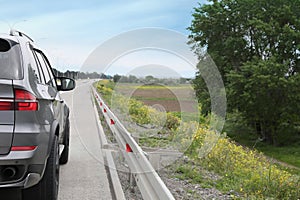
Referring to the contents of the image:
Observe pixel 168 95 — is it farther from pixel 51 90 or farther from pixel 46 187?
pixel 46 187

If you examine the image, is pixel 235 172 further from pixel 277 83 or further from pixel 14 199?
pixel 277 83

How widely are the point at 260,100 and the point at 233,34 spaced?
669 centimetres

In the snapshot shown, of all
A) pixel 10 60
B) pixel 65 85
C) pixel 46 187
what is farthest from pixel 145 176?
pixel 65 85

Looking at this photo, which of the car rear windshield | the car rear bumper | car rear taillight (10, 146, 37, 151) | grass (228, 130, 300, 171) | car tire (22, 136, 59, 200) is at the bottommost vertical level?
grass (228, 130, 300, 171)

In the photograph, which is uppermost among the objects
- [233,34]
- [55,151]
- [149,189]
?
[233,34]

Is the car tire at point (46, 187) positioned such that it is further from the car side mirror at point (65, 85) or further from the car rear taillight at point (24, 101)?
the car side mirror at point (65, 85)

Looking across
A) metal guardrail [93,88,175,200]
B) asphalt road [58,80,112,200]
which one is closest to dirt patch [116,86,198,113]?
metal guardrail [93,88,175,200]

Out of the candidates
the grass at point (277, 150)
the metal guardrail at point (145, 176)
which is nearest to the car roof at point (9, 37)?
the metal guardrail at point (145, 176)

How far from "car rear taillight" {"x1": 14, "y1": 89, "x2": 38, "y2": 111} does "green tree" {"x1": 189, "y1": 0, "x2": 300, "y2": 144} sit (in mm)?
22739

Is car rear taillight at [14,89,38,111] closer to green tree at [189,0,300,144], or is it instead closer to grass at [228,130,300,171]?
grass at [228,130,300,171]

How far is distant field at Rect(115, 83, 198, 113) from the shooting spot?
23.9ft

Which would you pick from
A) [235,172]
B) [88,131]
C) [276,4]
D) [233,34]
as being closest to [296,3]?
[276,4]

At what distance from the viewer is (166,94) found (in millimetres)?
7594

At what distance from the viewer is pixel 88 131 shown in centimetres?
1144
